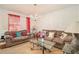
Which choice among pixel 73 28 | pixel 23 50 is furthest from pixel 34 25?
pixel 73 28

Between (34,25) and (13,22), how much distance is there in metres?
0.43

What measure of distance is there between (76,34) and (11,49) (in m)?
1.32

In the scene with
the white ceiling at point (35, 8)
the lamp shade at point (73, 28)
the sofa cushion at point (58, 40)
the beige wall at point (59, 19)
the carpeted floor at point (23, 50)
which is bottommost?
the carpeted floor at point (23, 50)

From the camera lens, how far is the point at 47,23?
194 centimetres

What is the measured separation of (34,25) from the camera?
6.30 ft

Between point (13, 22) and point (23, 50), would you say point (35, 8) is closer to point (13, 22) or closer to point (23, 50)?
point (13, 22)

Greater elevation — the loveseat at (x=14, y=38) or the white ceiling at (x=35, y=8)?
the white ceiling at (x=35, y=8)

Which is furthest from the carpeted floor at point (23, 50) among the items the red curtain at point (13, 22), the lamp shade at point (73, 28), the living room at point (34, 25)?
the lamp shade at point (73, 28)

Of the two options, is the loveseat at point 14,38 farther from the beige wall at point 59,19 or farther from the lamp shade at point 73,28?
the lamp shade at point 73,28

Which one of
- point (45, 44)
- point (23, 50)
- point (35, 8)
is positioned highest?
point (35, 8)

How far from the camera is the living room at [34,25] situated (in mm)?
1852
